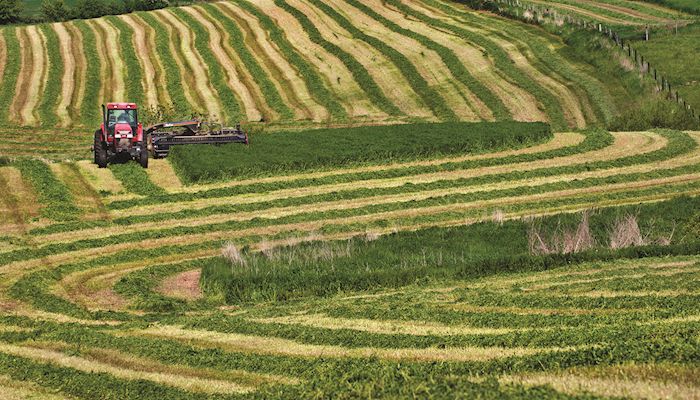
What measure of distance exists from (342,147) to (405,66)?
23.0 meters

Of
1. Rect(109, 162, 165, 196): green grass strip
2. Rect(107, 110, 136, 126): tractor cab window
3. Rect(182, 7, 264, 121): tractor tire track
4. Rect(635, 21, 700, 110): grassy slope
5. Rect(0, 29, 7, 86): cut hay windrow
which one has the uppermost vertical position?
Rect(635, 21, 700, 110): grassy slope

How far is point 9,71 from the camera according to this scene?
215ft

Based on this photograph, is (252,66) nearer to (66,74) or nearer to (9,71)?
(66,74)

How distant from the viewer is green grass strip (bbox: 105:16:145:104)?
199 feet

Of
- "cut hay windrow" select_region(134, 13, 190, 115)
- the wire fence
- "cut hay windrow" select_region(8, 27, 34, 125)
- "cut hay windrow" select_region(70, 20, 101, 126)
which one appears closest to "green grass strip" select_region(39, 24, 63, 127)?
"cut hay windrow" select_region(8, 27, 34, 125)

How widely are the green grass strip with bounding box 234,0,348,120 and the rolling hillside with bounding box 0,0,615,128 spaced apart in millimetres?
131

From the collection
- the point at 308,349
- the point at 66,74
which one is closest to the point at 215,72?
the point at 66,74

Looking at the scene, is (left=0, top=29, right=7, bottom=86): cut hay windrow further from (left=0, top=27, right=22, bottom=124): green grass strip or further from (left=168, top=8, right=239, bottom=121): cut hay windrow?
(left=168, top=8, right=239, bottom=121): cut hay windrow

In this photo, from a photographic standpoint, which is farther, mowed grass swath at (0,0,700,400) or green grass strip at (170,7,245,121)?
green grass strip at (170,7,245,121)

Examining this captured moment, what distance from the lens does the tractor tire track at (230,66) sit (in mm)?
57969

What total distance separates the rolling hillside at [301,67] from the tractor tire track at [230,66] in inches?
4.9

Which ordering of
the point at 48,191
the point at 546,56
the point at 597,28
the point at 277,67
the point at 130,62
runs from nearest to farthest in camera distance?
the point at 48,191, the point at 546,56, the point at 277,67, the point at 130,62, the point at 597,28

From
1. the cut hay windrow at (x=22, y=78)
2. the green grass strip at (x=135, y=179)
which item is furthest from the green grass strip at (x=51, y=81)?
the green grass strip at (x=135, y=179)

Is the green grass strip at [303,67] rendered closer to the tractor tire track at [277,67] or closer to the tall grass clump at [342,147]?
the tractor tire track at [277,67]
